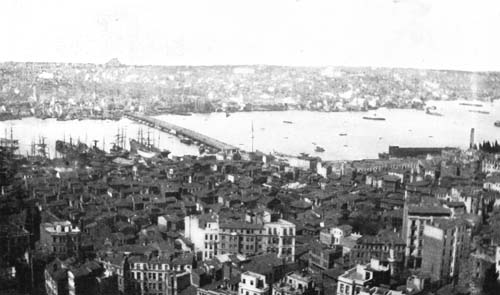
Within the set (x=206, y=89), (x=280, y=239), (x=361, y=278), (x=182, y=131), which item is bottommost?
(x=182, y=131)

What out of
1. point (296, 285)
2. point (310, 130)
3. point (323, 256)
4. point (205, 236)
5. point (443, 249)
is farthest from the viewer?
point (310, 130)

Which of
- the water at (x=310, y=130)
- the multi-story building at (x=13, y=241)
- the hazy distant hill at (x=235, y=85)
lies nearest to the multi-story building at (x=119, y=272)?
the multi-story building at (x=13, y=241)

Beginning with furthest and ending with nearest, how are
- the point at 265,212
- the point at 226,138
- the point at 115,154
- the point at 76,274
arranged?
the point at 226,138, the point at 115,154, the point at 265,212, the point at 76,274

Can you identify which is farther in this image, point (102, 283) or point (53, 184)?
point (53, 184)

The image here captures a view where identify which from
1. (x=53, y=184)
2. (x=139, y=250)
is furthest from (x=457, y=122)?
(x=139, y=250)

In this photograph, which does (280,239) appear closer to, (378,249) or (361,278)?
(378,249)

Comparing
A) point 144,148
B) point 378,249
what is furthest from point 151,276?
point 144,148

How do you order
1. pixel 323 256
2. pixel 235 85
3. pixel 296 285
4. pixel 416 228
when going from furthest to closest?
pixel 235 85 → pixel 416 228 → pixel 323 256 → pixel 296 285

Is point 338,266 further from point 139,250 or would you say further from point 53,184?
point 53,184
